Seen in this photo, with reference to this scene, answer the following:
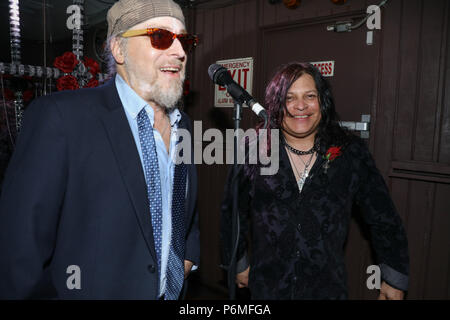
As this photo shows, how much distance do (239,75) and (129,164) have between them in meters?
2.68

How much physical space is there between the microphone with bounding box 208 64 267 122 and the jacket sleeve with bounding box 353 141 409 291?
896 millimetres

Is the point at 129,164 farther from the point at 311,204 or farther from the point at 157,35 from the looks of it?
the point at 311,204

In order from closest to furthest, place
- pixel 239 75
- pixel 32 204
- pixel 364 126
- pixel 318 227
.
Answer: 1. pixel 32 204
2. pixel 318 227
3. pixel 364 126
4. pixel 239 75

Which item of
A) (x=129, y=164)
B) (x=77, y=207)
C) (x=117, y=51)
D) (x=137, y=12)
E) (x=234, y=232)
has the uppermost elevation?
(x=137, y=12)

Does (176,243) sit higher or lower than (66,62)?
lower

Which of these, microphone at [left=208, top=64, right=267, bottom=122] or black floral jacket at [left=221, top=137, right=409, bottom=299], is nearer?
microphone at [left=208, top=64, right=267, bottom=122]

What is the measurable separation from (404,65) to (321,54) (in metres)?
0.74

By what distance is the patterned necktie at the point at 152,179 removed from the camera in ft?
4.49

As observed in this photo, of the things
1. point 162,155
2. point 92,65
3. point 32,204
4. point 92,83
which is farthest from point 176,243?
point 92,65

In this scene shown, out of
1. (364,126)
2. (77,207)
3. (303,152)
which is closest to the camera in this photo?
(77,207)

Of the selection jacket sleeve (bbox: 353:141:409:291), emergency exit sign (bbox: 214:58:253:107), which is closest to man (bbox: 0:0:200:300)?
jacket sleeve (bbox: 353:141:409:291)

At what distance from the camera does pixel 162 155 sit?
1.53 metres

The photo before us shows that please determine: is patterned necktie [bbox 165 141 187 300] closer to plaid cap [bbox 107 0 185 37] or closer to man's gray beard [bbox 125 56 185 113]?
man's gray beard [bbox 125 56 185 113]

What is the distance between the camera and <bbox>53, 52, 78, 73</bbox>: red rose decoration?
312 centimetres
